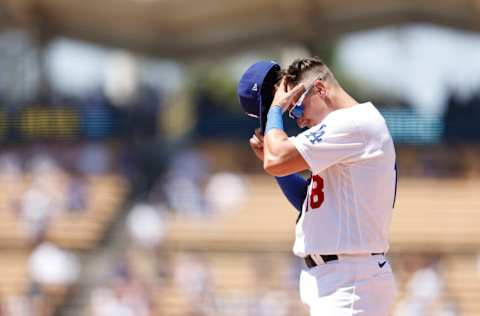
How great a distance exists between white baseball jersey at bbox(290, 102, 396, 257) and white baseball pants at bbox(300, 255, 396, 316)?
56mm

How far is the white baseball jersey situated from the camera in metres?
3.91

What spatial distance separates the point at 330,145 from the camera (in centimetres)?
390

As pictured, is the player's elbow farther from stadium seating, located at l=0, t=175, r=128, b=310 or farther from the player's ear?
stadium seating, located at l=0, t=175, r=128, b=310

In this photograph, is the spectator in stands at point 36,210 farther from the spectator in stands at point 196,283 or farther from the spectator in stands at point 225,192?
the spectator in stands at point 196,283

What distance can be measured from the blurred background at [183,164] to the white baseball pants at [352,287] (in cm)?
754

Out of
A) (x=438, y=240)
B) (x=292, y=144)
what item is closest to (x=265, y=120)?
(x=292, y=144)

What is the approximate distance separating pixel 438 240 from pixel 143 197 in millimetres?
4922

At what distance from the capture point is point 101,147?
17938 millimetres

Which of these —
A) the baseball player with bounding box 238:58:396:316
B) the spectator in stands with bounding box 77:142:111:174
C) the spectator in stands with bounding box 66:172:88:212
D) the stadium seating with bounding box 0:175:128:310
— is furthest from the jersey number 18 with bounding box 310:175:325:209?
the spectator in stands with bounding box 77:142:111:174

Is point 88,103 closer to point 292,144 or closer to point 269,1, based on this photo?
point 269,1

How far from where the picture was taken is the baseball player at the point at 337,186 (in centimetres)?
390

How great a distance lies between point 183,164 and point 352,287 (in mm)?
13541

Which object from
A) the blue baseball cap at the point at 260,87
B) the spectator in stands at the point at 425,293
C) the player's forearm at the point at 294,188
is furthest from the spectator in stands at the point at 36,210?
the blue baseball cap at the point at 260,87

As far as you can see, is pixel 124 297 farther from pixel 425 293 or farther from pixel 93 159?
pixel 93 159
